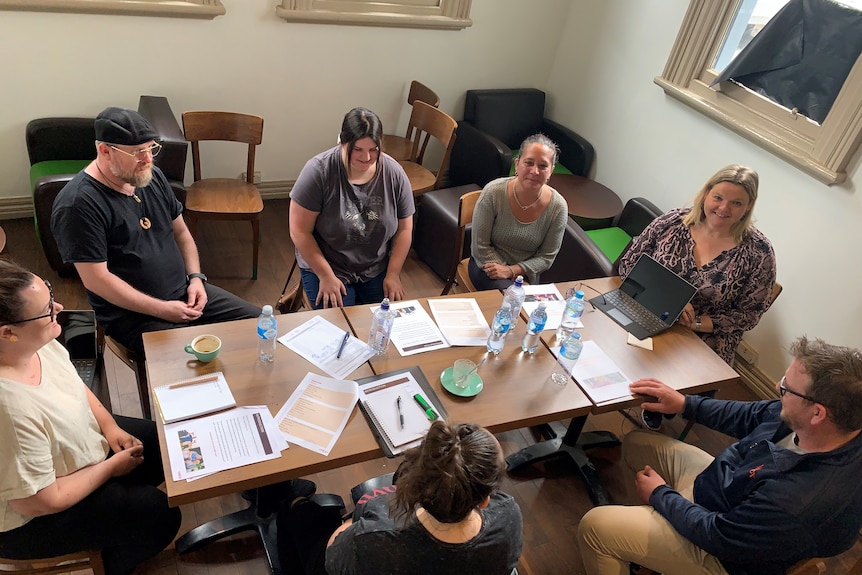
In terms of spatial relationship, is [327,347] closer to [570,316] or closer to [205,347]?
[205,347]

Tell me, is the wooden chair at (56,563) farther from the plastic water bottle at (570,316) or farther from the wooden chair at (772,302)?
the wooden chair at (772,302)

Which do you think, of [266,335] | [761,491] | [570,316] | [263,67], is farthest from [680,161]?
[266,335]

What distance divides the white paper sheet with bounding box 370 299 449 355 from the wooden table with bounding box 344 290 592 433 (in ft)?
0.10

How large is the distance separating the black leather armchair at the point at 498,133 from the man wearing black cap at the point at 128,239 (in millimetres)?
2280

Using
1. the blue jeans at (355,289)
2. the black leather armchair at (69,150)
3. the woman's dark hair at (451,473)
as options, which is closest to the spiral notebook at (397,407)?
the woman's dark hair at (451,473)

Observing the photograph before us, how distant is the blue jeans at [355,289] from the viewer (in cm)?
265

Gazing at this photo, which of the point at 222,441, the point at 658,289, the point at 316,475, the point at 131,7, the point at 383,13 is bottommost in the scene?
the point at 316,475

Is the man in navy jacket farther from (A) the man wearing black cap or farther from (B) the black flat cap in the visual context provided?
(B) the black flat cap

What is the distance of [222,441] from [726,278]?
2082 millimetres

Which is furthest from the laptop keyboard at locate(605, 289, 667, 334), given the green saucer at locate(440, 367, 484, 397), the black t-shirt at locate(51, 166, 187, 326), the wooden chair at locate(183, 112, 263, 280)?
the wooden chair at locate(183, 112, 263, 280)

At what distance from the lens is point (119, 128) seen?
2.05 m

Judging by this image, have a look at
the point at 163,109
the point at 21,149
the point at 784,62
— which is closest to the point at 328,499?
the point at 163,109

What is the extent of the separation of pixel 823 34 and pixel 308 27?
2813mm

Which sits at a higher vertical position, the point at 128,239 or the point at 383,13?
the point at 383,13
